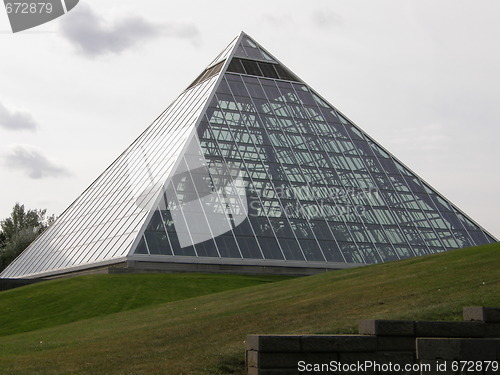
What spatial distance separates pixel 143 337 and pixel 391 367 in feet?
23.7

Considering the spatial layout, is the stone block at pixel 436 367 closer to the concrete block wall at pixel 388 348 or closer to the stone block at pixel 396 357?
the concrete block wall at pixel 388 348

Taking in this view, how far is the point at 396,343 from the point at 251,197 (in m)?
32.0

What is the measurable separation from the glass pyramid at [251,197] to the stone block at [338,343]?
28.0 meters

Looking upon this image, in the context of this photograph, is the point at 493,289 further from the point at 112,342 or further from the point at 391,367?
the point at 112,342

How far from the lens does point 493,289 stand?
58.0 ft

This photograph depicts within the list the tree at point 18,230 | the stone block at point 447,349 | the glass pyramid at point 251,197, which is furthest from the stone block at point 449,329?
the tree at point 18,230

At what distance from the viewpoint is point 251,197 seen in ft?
149

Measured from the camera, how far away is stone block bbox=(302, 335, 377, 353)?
1299 cm

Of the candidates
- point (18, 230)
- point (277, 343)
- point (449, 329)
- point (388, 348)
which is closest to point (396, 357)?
point (388, 348)

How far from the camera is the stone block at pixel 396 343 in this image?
13.5 m

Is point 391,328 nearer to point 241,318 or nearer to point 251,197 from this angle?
point 241,318

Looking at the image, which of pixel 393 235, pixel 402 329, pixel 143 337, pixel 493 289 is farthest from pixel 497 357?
pixel 393 235

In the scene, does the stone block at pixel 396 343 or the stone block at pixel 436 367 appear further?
the stone block at pixel 396 343

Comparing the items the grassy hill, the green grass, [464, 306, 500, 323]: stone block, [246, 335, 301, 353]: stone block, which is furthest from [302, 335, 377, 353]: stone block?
the green grass
